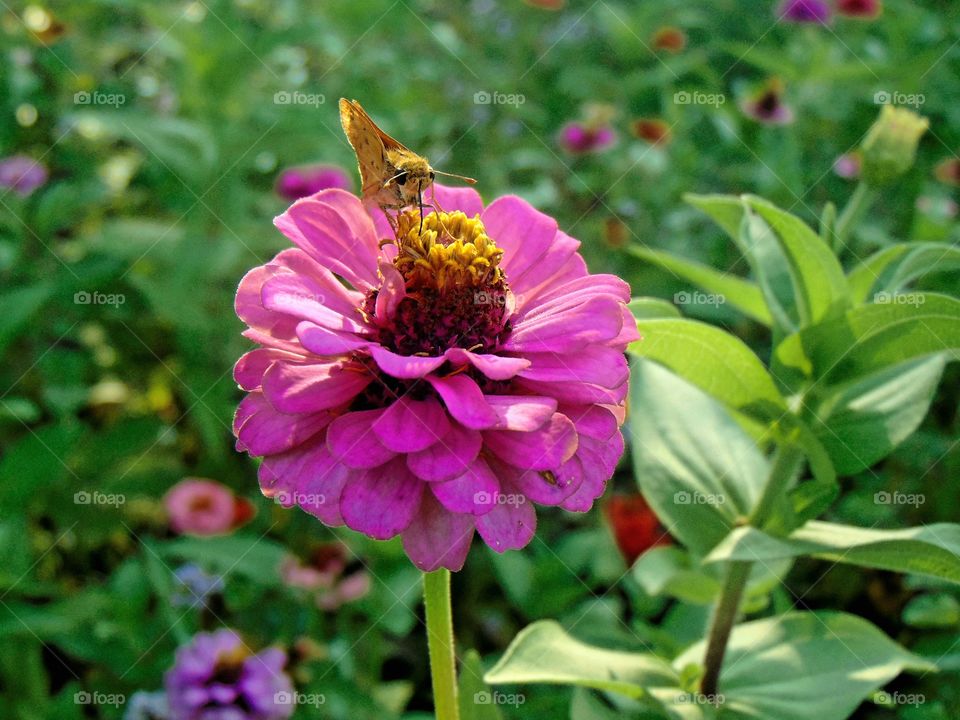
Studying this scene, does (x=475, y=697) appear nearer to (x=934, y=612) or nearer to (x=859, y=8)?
(x=934, y=612)

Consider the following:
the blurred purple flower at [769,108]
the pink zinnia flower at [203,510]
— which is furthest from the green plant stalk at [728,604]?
the blurred purple flower at [769,108]

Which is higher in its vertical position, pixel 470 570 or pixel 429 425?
pixel 429 425

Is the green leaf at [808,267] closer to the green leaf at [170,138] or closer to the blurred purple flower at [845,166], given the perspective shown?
the green leaf at [170,138]

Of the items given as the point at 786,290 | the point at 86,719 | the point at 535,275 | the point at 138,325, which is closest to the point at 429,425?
the point at 535,275

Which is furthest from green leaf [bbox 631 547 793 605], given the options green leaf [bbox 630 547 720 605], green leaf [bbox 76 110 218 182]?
green leaf [bbox 76 110 218 182]

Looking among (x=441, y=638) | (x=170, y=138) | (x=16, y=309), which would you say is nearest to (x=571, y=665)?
(x=441, y=638)

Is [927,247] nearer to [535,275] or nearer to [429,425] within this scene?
[535,275]

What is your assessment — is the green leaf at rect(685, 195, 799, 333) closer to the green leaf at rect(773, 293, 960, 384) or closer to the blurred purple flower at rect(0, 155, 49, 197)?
the green leaf at rect(773, 293, 960, 384)
